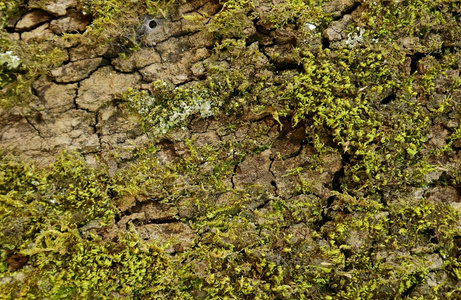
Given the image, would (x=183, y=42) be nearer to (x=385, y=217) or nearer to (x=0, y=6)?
(x=0, y=6)

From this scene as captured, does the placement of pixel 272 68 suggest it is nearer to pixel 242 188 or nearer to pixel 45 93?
pixel 242 188

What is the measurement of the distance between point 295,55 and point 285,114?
14.8 inches

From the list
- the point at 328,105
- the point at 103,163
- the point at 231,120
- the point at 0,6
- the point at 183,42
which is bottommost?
the point at 103,163

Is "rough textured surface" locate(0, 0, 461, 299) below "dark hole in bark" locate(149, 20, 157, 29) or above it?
below

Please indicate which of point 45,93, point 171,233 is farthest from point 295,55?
point 45,93

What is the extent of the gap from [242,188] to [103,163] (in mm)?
859

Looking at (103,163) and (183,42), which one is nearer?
(103,163)

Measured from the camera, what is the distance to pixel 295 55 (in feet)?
6.80

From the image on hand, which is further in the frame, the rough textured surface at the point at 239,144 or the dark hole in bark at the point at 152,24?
the dark hole in bark at the point at 152,24

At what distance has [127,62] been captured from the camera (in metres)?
2.12

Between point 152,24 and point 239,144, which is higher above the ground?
point 152,24

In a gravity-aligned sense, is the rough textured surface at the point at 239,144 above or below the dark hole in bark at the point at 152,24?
below

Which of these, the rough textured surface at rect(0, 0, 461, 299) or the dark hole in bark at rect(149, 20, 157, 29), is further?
the dark hole in bark at rect(149, 20, 157, 29)

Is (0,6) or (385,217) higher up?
(0,6)
